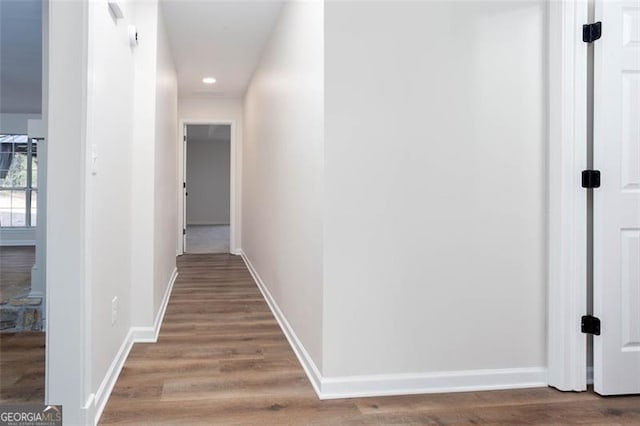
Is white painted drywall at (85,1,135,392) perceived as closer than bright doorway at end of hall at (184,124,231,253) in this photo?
Yes

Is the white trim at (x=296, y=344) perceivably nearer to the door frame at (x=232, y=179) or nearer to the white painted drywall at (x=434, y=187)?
the white painted drywall at (x=434, y=187)

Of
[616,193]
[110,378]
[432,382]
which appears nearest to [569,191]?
[616,193]

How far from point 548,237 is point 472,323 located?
605mm

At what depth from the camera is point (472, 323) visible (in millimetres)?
2428

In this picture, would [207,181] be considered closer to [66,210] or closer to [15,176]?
[15,176]

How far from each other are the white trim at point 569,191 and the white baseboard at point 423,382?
177 millimetres

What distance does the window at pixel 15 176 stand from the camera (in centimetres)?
838

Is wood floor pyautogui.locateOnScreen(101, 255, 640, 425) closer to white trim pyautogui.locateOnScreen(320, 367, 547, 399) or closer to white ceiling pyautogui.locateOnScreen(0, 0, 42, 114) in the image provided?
white trim pyautogui.locateOnScreen(320, 367, 547, 399)

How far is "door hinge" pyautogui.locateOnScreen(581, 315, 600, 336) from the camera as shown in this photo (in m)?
2.36

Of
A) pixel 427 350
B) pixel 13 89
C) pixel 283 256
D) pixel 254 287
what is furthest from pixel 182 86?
pixel 427 350

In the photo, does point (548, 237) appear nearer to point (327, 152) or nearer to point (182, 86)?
point (327, 152)

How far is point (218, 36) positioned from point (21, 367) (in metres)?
3.25

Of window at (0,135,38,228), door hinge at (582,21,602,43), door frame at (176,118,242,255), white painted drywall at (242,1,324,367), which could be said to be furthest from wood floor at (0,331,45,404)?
window at (0,135,38,228)

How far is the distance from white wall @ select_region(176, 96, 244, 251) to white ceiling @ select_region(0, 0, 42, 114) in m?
2.04
